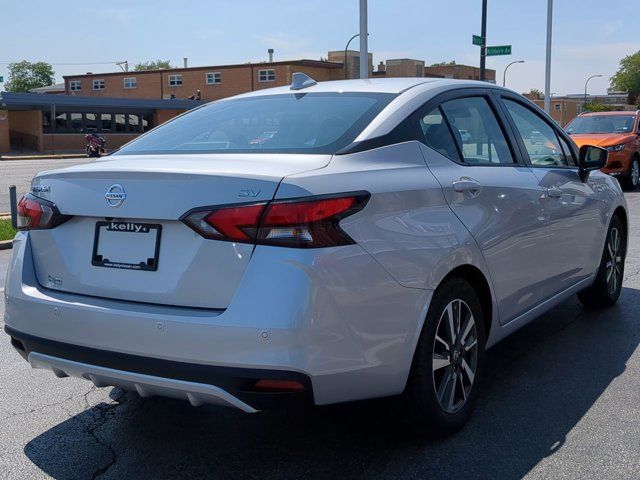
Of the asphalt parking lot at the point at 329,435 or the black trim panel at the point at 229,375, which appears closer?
the black trim panel at the point at 229,375

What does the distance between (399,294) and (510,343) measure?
92.8 inches

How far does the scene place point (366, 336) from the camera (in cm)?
303

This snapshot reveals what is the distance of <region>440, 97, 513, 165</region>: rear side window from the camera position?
13.2 feet

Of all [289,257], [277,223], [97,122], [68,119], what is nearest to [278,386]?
[289,257]

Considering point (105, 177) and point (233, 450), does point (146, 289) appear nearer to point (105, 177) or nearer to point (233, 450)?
point (105, 177)

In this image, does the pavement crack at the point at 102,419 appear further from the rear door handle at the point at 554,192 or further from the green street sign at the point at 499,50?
the green street sign at the point at 499,50

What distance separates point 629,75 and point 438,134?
5589 inches

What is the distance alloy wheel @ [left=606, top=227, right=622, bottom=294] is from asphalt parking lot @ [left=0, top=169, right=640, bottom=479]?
1306 millimetres

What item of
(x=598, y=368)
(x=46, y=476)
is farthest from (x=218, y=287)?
(x=598, y=368)

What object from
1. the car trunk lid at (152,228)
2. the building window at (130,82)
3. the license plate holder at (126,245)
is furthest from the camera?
the building window at (130,82)

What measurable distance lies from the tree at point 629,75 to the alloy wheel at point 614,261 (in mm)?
135536

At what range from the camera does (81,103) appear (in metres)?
51.2

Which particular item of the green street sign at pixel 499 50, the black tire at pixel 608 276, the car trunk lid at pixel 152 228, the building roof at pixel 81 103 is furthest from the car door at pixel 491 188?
the building roof at pixel 81 103

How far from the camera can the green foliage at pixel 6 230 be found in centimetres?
1030
